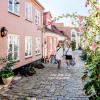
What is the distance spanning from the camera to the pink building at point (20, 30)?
15.2 m

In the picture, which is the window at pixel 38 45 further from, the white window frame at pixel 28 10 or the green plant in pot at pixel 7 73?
the green plant in pot at pixel 7 73

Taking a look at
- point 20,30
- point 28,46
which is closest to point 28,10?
point 28,46

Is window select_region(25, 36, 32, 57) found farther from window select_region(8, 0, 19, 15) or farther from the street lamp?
the street lamp

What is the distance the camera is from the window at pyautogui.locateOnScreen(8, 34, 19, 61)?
52.9 ft

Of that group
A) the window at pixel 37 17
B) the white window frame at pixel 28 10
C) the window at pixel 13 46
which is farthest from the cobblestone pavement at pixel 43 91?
the window at pixel 37 17

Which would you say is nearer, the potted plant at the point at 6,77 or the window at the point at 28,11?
the potted plant at the point at 6,77

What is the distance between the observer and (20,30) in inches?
722

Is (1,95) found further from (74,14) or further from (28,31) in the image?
(28,31)

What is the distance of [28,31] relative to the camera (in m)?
20.9

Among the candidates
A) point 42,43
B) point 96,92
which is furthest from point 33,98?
point 42,43

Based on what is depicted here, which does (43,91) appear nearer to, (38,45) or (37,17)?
(38,45)

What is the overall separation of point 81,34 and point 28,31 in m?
14.6

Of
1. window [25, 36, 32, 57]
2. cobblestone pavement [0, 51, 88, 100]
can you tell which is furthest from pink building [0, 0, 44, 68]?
cobblestone pavement [0, 51, 88, 100]

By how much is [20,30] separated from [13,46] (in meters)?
1.88
